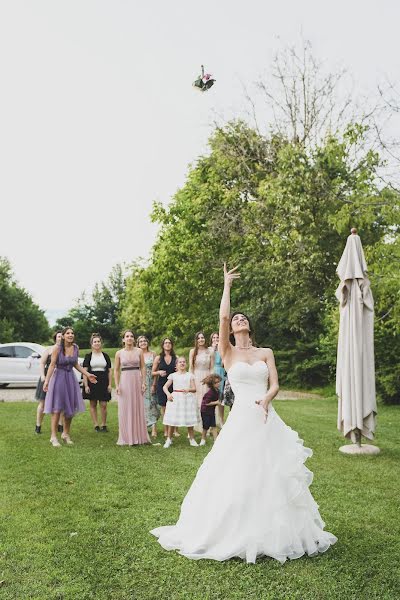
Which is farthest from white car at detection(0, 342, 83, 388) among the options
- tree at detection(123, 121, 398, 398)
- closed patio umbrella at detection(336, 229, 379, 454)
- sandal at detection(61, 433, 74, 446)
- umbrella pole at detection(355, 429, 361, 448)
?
closed patio umbrella at detection(336, 229, 379, 454)

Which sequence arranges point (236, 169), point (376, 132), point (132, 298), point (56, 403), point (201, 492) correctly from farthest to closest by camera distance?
1. point (132, 298)
2. point (236, 169)
3. point (376, 132)
4. point (56, 403)
5. point (201, 492)

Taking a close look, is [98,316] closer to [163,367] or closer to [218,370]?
[218,370]

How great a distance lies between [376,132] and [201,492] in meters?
12.1

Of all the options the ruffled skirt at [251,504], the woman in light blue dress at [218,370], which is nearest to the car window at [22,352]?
the woman in light blue dress at [218,370]

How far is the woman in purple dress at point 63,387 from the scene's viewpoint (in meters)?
11.9

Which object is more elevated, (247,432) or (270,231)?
(270,231)

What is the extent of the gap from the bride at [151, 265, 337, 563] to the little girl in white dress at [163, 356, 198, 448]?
5.56 metres

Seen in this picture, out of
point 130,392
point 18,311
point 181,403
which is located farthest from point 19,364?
point 18,311

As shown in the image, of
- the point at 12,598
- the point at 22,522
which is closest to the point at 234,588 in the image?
the point at 12,598

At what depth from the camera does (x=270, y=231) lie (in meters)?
27.1

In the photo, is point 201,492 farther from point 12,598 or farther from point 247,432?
point 12,598

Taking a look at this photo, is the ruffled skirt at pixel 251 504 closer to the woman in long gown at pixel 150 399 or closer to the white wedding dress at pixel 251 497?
the white wedding dress at pixel 251 497

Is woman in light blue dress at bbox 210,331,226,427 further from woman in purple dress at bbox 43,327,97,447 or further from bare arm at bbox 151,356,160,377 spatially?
woman in purple dress at bbox 43,327,97,447

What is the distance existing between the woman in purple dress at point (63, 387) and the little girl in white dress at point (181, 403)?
1.64 m
